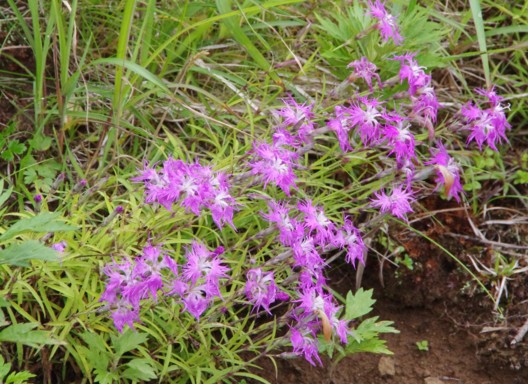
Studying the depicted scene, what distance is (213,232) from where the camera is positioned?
75.8 inches

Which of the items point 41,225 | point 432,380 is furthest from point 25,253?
point 432,380

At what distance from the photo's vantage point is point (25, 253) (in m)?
1.44

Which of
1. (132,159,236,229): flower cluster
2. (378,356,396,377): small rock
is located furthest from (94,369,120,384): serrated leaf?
(378,356,396,377): small rock

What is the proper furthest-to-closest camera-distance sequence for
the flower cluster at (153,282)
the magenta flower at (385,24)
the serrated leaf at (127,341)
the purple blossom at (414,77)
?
1. the magenta flower at (385,24)
2. the purple blossom at (414,77)
3. the serrated leaf at (127,341)
4. the flower cluster at (153,282)

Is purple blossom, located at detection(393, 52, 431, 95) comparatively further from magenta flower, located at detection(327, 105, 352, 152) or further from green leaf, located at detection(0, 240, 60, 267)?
green leaf, located at detection(0, 240, 60, 267)

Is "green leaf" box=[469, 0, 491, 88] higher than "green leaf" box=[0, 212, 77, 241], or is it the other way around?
"green leaf" box=[469, 0, 491, 88]

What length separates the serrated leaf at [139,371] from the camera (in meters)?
1.60

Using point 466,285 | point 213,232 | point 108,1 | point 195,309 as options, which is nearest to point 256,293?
point 195,309

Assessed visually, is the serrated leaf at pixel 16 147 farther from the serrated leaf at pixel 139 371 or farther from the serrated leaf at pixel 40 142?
the serrated leaf at pixel 139 371

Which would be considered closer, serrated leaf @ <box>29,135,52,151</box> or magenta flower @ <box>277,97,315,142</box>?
magenta flower @ <box>277,97,315,142</box>

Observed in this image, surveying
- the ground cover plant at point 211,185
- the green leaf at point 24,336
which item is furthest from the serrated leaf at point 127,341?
the green leaf at point 24,336

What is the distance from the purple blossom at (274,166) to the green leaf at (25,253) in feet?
1.33

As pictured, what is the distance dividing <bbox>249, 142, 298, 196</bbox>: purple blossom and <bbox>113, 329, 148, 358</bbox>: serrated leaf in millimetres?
404

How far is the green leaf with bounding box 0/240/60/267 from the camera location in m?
1.42
